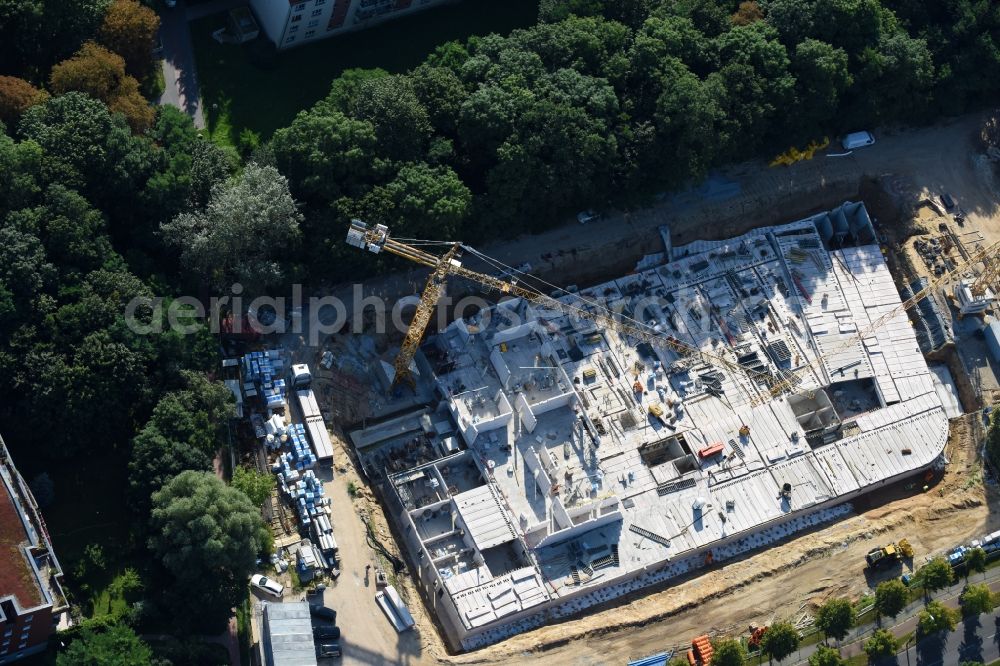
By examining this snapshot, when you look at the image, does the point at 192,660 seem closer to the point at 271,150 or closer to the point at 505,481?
the point at 505,481

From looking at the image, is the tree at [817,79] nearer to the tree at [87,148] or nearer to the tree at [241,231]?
the tree at [241,231]

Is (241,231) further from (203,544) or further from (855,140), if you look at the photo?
(855,140)

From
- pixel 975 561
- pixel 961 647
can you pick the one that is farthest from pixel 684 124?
pixel 961 647

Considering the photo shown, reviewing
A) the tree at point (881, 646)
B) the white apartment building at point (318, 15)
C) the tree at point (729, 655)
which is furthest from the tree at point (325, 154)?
the tree at point (881, 646)

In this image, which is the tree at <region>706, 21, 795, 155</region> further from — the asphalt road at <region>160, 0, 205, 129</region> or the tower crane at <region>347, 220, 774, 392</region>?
the asphalt road at <region>160, 0, 205, 129</region>

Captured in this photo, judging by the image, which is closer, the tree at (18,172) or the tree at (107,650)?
the tree at (107,650)

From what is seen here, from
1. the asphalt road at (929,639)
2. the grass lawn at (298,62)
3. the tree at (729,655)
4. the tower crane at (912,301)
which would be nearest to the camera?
the tree at (729,655)

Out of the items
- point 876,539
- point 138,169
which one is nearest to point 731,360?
point 876,539
